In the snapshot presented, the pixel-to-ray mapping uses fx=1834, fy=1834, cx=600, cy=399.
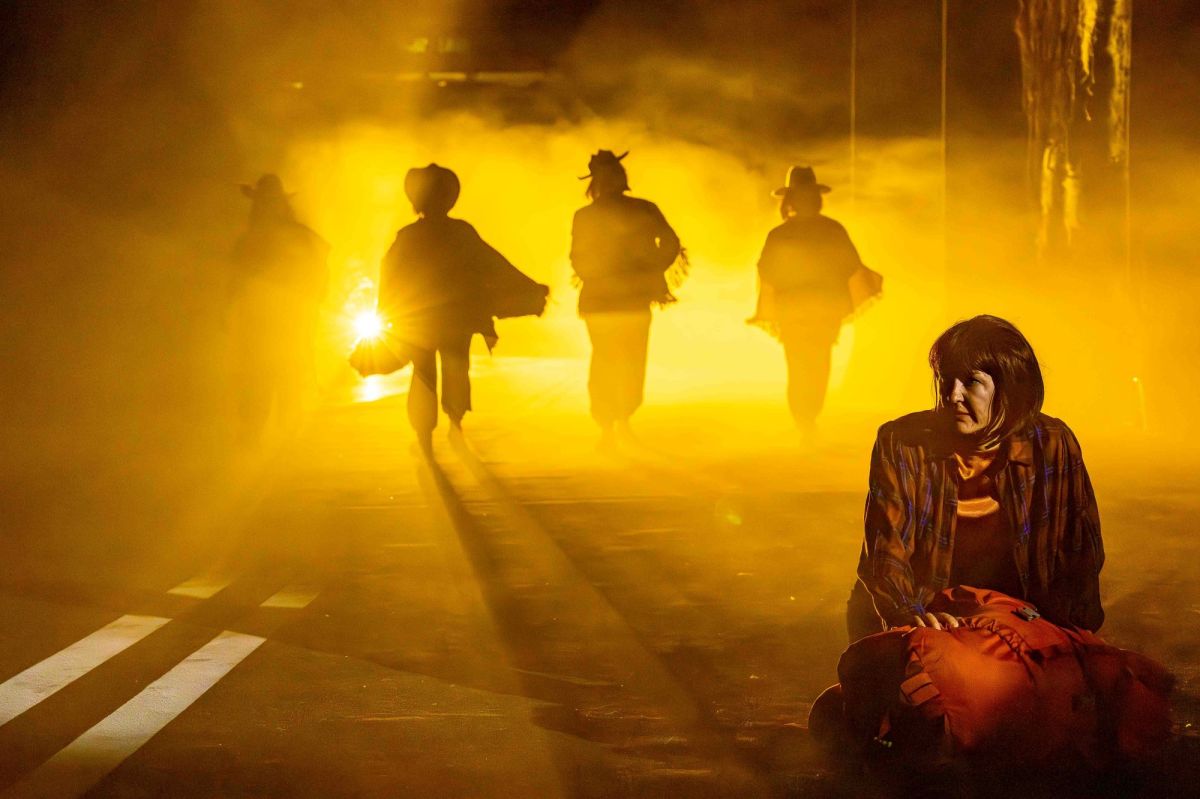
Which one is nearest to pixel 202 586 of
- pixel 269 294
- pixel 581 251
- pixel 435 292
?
pixel 435 292

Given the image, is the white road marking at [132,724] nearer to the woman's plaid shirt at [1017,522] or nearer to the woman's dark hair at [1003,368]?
the woman's plaid shirt at [1017,522]

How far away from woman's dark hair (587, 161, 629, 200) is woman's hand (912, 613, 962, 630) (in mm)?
8366

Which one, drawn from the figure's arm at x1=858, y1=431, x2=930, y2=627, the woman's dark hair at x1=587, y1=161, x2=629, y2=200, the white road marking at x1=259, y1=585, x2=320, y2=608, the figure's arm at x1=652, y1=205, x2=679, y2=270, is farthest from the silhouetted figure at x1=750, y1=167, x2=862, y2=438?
the figure's arm at x1=858, y1=431, x2=930, y2=627

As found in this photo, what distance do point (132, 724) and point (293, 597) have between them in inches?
83.1

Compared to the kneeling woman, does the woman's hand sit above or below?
below

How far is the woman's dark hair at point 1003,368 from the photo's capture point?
4.02 meters

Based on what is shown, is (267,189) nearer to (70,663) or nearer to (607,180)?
(607,180)

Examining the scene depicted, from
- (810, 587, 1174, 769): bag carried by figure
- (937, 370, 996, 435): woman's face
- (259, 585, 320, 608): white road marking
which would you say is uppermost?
(937, 370, 996, 435): woman's face

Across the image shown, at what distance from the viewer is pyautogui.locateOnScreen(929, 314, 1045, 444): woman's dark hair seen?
402cm

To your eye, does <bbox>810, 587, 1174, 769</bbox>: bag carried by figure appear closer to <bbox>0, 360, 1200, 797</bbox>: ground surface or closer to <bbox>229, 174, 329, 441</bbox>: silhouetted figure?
<bbox>0, 360, 1200, 797</bbox>: ground surface

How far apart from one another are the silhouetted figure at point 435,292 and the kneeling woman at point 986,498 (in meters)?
7.78

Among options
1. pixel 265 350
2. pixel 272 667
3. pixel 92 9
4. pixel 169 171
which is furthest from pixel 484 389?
pixel 272 667

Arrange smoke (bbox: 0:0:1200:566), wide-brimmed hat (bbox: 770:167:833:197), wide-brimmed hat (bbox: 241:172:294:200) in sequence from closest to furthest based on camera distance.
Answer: wide-brimmed hat (bbox: 770:167:833:197), wide-brimmed hat (bbox: 241:172:294:200), smoke (bbox: 0:0:1200:566)

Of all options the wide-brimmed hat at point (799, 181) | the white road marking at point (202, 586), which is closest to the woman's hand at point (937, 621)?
the white road marking at point (202, 586)
